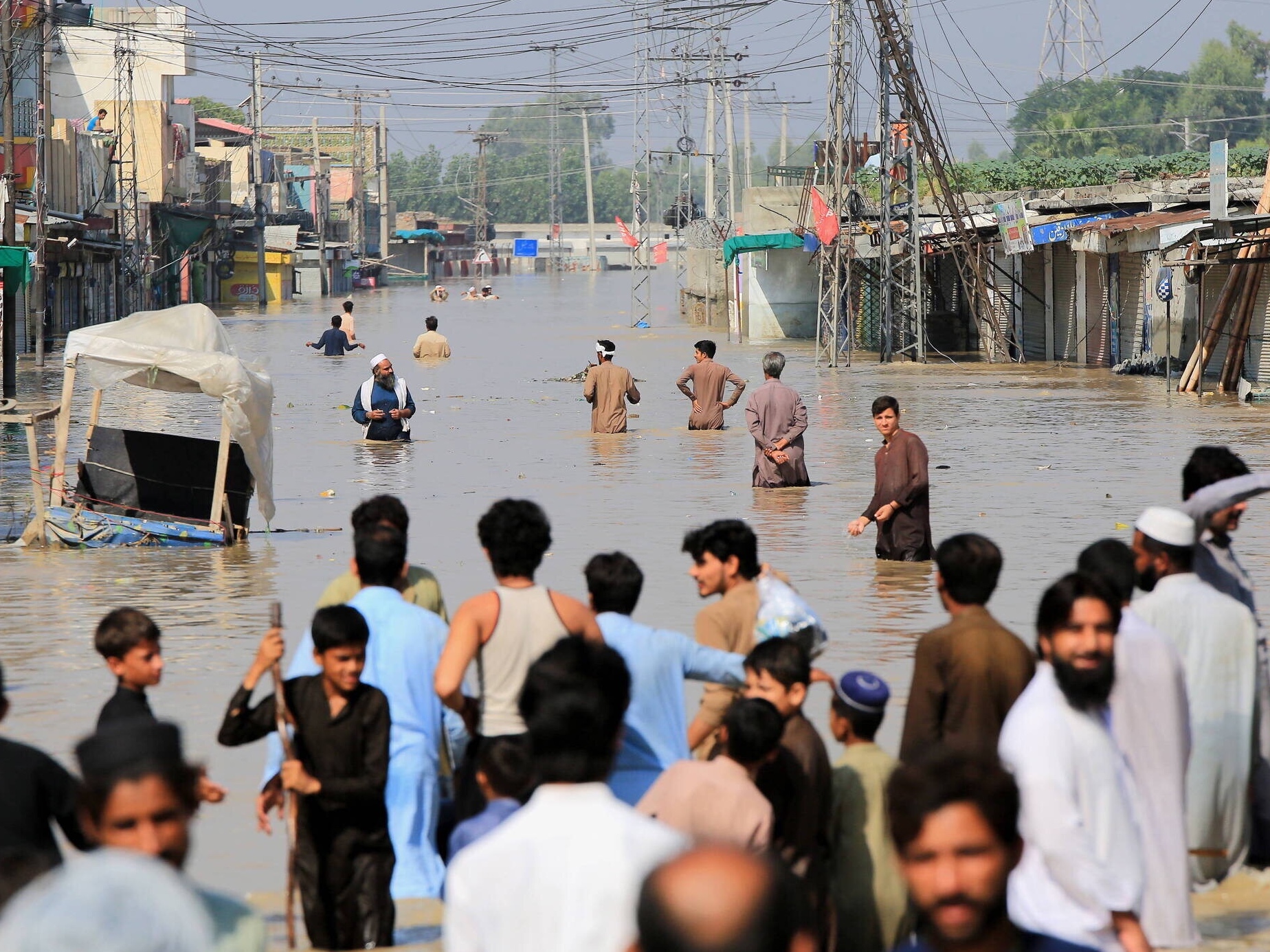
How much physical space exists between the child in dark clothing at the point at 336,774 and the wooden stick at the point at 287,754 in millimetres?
27

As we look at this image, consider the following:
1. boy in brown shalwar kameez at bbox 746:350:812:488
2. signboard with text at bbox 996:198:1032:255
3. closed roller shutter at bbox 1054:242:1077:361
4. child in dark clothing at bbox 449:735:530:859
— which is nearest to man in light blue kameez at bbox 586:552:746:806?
child in dark clothing at bbox 449:735:530:859

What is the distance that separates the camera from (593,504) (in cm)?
1555

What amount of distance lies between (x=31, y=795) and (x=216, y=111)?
129431 millimetres

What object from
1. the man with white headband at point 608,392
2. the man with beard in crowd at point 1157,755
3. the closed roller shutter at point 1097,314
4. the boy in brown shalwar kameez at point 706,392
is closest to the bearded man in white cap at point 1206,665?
the man with beard in crowd at point 1157,755

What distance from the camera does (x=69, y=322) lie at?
159ft

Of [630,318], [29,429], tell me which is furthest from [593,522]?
[630,318]

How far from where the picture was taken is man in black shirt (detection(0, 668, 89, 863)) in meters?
3.74

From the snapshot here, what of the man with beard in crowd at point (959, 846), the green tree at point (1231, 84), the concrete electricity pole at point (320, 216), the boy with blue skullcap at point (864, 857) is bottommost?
the boy with blue skullcap at point (864, 857)

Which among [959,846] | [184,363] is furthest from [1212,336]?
[959,846]

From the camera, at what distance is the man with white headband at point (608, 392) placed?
2083 centimetres

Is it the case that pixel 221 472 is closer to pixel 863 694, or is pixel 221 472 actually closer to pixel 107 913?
pixel 863 694

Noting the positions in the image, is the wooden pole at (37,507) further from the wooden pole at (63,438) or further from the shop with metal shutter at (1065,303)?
the shop with metal shutter at (1065,303)

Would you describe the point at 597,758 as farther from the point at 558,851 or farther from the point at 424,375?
the point at 424,375

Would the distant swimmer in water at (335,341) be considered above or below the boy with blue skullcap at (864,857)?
above
